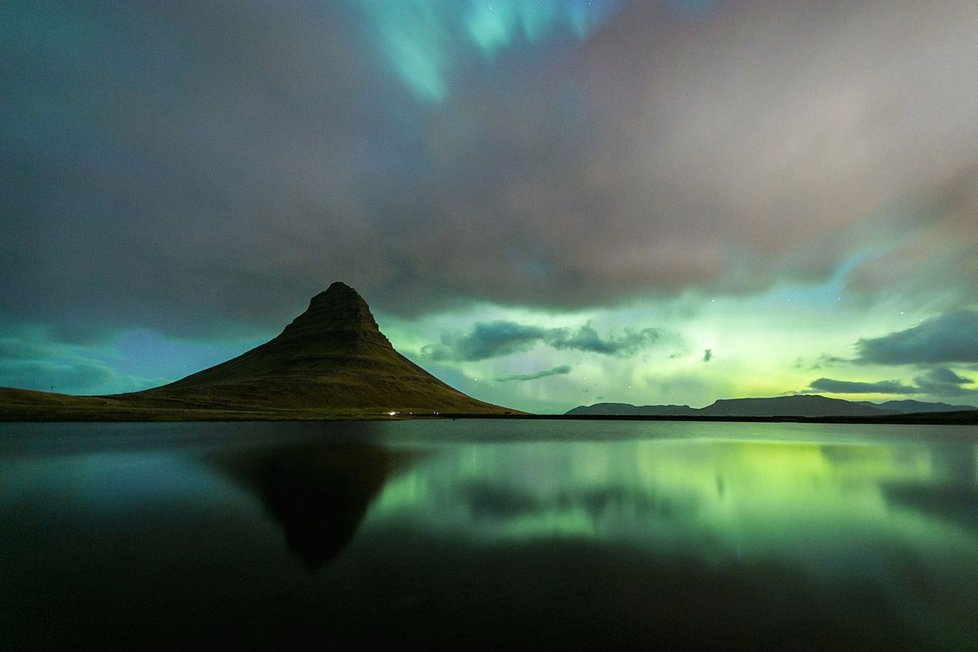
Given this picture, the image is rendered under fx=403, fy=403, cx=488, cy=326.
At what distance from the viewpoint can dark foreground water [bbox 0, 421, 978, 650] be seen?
390 inches

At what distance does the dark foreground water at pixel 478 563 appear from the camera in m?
9.91

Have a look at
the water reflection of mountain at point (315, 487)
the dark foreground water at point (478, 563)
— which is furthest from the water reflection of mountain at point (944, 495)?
the water reflection of mountain at point (315, 487)

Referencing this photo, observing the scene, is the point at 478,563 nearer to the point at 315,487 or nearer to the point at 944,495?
the point at 315,487

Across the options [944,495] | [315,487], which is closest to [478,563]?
[315,487]

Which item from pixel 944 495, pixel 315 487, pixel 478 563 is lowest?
pixel 944 495

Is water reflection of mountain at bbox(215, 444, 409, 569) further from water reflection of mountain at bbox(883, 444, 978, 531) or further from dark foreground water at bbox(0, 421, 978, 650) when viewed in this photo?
water reflection of mountain at bbox(883, 444, 978, 531)

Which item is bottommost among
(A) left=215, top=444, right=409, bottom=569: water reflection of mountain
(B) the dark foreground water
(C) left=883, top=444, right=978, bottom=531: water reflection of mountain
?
(C) left=883, top=444, right=978, bottom=531: water reflection of mountain

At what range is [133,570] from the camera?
13508mm

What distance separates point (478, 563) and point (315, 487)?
1685 centimetres

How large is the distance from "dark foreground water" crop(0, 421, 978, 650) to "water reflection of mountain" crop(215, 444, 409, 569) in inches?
7.5

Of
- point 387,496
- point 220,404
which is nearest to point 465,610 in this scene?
point 387,496

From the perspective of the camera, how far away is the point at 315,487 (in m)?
26.8

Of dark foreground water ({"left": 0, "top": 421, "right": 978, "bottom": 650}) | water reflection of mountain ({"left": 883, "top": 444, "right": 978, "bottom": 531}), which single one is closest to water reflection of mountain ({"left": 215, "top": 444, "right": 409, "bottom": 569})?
dark foreground water ({"left": 0, "top": 421, "right": 978, "bottom": 650})

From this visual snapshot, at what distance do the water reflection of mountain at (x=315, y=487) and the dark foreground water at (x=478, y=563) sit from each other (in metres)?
0.19
